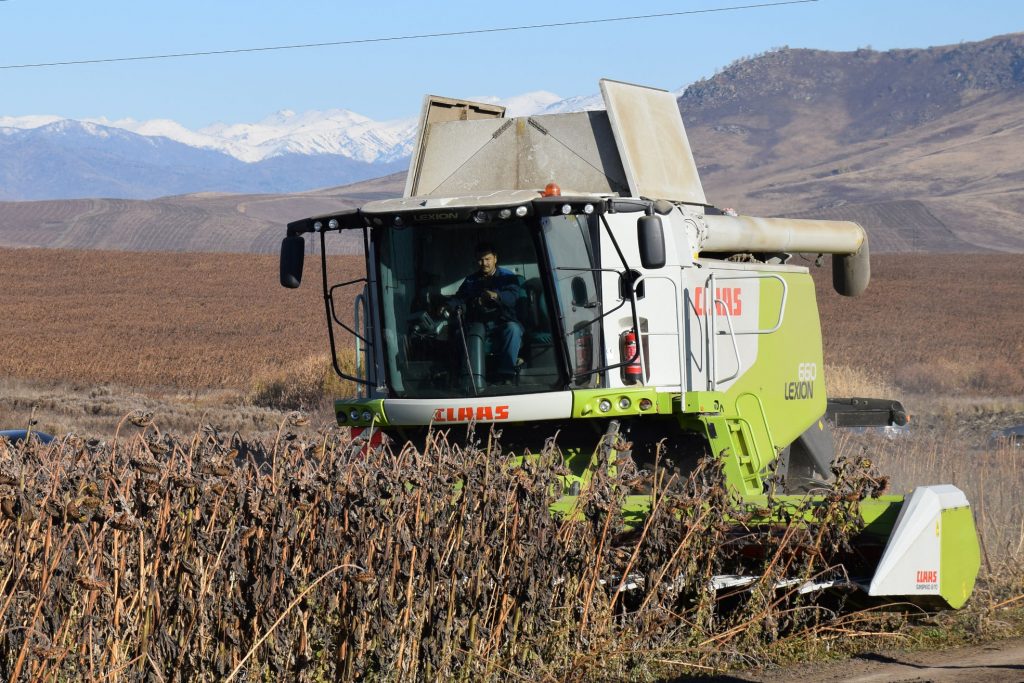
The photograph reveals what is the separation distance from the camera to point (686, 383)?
8086 millimetres

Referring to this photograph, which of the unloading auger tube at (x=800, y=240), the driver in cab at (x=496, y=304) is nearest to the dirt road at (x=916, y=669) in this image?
the driver in cab at (x=496, y=304)

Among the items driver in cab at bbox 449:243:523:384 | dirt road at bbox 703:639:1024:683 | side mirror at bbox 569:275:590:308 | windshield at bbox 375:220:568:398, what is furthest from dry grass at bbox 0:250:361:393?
dirt road at bbox 703:639:1024:683

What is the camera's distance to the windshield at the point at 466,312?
789 centimetres

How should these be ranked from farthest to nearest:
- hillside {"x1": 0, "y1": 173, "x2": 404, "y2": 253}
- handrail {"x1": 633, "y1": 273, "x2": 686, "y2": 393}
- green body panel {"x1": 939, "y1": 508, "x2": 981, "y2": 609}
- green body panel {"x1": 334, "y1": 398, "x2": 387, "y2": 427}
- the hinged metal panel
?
1. hillside {"x1": 0, "y1": 173, "x2": 404, "y2": 253}
2. the hinged metal panel
3. green body panel {"x1": 334, "y1": 398, "x2": 387, "y2": 427}
4. handrail {"x1": 633, "y1": 273, "x2": 686, "y2": 393}
5. green body panel {"x1": 939, "y1": 508, "x2": 981, "y2": 609}

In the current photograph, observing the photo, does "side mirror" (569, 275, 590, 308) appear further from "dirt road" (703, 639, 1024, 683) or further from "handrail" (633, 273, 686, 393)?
"dirt road" (703, 639, 1024, 683)

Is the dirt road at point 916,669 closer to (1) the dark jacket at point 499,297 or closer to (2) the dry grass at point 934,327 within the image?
(1) the dark jacket at point 499,297

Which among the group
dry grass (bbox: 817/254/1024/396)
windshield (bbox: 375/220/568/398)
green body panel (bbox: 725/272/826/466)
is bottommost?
dry grass (bbox: 817/254/1024/396)

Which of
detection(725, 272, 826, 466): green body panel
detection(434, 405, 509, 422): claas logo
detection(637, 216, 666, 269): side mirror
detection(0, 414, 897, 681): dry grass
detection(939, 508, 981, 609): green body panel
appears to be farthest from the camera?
detection(725, 272, 826, 466): green body panel

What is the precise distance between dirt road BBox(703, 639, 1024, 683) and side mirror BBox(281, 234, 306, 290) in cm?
390

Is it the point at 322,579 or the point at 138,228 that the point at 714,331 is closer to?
the point at 322,579

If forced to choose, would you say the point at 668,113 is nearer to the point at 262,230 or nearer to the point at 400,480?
the point at 400,480

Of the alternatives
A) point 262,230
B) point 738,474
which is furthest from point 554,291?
point 262,230

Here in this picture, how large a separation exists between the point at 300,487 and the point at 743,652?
2482 mm

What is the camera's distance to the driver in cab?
7.93 m
